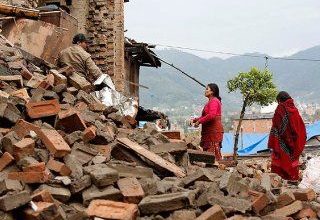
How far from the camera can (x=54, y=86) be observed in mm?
5988

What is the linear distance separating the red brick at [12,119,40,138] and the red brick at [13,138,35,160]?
30cm

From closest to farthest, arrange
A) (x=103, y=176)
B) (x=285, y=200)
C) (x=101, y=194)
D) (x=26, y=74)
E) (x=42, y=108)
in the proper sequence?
(x=101, y=194), (x=103, y=176), (x=285, y=200), (x=42, y=108), (x=26, y=74)

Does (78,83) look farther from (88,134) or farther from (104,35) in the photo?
(104,35)

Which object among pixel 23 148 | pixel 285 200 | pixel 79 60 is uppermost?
pixel 79 60

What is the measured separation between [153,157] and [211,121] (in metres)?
2.38

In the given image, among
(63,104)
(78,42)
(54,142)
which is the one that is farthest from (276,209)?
(78,42)

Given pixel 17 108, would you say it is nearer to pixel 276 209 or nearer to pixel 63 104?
pixel 63 104

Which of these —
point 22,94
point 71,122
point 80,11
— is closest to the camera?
point 71,122

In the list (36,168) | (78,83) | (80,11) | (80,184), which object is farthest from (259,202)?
(80,11)

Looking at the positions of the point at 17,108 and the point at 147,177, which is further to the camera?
the point at 17,108

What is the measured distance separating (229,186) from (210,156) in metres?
1.43

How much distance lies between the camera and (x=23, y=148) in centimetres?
426

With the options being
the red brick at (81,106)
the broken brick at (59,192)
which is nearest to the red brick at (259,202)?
the broken brick at (59,192)

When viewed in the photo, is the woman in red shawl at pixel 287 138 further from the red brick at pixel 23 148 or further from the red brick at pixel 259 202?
the red brick at pixel 23 148
